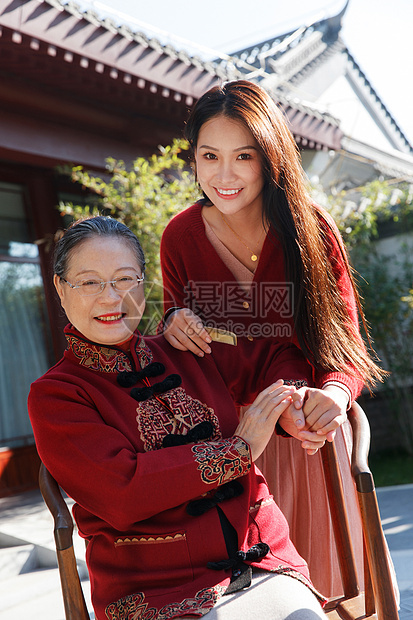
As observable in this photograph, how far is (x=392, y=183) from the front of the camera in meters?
7.02

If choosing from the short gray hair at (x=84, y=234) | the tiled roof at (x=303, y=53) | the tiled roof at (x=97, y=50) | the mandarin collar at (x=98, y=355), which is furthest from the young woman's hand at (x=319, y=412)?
the tiled roof at (x=303, y=53)

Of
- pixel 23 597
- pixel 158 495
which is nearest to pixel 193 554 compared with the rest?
pixel 158 495

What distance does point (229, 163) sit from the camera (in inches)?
67.5

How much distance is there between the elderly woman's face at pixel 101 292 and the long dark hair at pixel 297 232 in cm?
48

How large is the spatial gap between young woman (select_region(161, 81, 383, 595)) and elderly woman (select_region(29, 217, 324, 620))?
199mm

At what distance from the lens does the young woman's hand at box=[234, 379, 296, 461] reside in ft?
4.68

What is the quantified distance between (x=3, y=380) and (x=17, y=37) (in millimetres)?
2911

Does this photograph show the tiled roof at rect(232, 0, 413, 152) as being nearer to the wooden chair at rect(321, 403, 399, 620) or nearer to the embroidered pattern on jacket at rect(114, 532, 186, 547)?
the wooden chair at rect(321, 403, 399, 620)

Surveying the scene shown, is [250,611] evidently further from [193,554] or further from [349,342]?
[349,342]

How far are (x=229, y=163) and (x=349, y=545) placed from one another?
3.61ft

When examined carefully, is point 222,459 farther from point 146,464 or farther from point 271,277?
point 271,277

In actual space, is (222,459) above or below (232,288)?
below

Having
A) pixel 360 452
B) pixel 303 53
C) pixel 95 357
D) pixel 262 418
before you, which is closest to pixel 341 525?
pixel 360 452

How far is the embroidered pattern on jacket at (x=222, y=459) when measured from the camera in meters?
1.33
